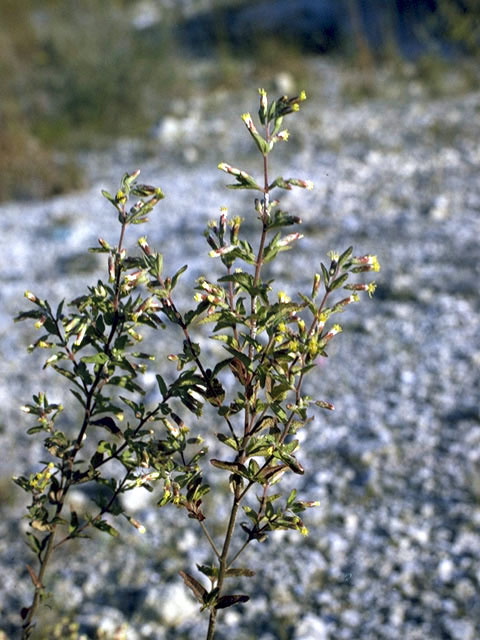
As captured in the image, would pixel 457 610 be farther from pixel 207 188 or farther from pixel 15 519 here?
pixel 207 188

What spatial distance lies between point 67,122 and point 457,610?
693 cm

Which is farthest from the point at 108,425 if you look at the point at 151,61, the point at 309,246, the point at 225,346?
the point at 151,61

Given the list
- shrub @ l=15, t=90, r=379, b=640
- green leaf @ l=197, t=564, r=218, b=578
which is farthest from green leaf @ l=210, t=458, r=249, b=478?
green leaf @ l=197, t=564, r=218, b=578

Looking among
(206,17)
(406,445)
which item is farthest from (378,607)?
(206,17)

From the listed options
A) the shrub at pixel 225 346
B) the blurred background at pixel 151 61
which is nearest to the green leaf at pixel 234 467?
the shrub at pixel 225 346

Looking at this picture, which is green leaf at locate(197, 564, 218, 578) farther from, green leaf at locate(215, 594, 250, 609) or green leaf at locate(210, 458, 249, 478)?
green leaf at locate(210, 458, 249, 478)

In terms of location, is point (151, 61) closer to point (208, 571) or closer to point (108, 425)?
point (108, 425)

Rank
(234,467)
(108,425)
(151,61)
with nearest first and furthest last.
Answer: (234,467) < (108,425) < (151,61)

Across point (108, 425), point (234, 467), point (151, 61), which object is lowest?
point (234, 467)

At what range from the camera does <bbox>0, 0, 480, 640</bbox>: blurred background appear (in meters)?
2.80

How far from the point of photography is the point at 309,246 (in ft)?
17.1

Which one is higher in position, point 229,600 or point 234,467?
point 234,467

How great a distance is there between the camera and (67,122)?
332 inches

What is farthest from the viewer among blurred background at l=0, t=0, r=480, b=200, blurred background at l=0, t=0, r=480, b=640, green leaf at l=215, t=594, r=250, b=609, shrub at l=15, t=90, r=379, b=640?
blurred background at l=0, t=0, r=480, b=200
